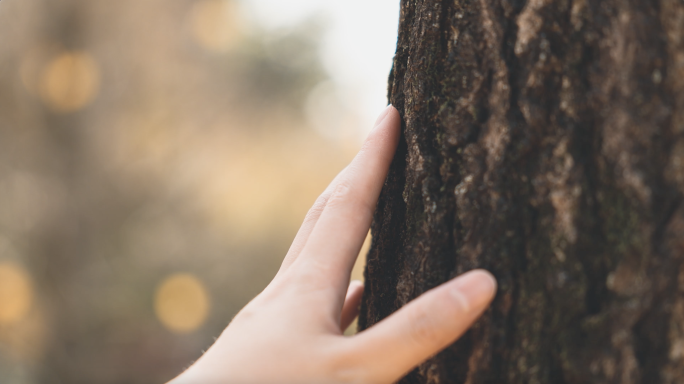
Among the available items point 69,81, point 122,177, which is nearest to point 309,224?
point 122,177

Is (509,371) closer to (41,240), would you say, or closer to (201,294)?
(41,240)

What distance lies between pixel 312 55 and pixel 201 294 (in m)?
6.66

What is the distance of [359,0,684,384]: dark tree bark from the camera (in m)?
0.82

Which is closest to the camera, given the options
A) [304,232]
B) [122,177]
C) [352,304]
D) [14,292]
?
[304,232]

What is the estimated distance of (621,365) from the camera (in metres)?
0.83

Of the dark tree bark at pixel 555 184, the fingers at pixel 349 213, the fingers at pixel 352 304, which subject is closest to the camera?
the dark tree bark at pixel 555 184

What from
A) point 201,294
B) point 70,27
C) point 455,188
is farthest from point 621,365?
point 201,294

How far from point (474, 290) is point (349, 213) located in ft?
1.35

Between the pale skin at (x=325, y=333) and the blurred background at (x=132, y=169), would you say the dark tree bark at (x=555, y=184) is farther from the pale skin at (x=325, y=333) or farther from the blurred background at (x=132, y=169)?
the blurred background at (x=132, y=169)

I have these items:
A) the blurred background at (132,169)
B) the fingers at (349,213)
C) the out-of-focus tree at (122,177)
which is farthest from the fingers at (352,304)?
the out-of-focus tree at (122,177)

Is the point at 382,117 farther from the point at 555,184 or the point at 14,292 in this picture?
the point at 14,292

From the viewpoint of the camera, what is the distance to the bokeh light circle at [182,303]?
8.17m

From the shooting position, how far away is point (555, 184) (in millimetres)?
932

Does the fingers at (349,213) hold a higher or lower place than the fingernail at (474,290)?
higher
